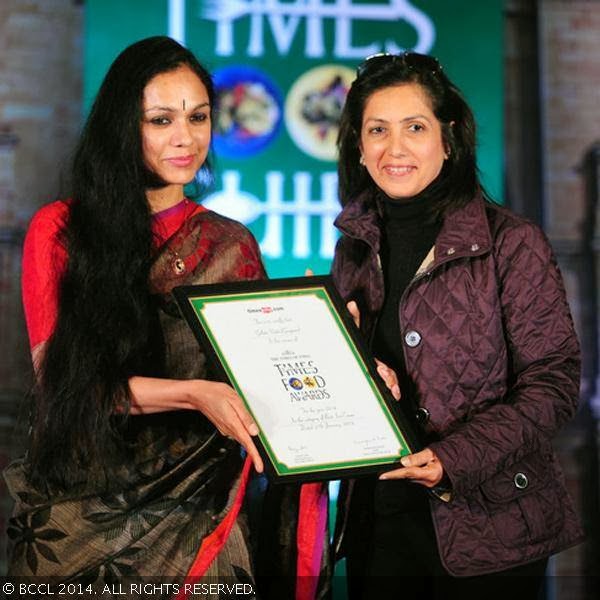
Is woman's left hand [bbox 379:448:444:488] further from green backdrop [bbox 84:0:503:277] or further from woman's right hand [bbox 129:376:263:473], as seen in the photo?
green backdrop [bbox 84:0:503:277]

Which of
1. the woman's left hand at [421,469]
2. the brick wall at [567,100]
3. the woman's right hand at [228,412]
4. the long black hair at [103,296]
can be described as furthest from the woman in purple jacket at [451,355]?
the brick wall at [567,100]

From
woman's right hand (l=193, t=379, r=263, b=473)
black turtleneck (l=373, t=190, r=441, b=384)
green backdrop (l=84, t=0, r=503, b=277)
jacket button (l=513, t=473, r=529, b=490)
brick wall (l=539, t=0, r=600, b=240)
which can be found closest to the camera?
woman's right hand (l=193, t=379, r=263, b=473)

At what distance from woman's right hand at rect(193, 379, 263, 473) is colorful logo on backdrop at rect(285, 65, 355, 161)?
248cm

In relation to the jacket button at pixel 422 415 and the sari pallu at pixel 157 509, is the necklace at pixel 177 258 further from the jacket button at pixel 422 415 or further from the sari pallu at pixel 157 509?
the jacket button at pixel 422 415

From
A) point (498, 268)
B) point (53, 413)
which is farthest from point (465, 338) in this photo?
point (53, 413)

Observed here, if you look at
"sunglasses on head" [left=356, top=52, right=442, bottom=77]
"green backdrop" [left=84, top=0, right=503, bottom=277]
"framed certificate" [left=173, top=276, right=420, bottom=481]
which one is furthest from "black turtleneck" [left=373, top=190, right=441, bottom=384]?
"green backdrop" [left=84, top=0, right=503, bottom=277]

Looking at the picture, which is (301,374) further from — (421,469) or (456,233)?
(456,233)

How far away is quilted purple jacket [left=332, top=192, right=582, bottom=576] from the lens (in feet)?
6.59

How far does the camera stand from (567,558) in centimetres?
492

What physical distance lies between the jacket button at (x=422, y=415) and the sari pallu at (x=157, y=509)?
0.36 m

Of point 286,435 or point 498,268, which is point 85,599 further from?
point 498,268

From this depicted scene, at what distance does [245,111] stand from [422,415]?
2.47 metres

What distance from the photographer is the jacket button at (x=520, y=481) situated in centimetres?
203

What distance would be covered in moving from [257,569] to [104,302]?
66 centimetres
